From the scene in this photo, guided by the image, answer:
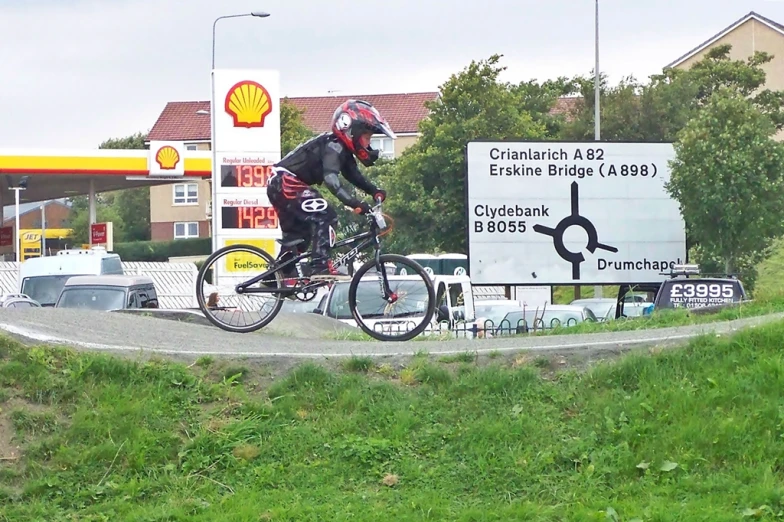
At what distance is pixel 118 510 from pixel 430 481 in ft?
5.12

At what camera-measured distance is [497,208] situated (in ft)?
67.5

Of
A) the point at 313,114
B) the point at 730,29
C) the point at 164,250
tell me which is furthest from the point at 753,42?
the point at 164,250

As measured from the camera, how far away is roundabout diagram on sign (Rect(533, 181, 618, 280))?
2070 cm

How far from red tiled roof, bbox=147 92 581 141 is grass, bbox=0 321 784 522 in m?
68.8

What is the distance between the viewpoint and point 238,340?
30.3 ft

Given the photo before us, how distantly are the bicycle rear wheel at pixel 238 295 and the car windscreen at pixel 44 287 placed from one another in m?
16.3

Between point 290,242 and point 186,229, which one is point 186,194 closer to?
point 186,229

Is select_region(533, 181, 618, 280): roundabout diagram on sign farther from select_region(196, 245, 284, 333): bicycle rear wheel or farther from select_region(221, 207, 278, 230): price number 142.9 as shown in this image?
select_region(196, 245, 284, 333): bicycle rear wheel

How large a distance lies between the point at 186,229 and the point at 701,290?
220ft

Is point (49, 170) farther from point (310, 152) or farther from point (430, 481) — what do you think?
point (430, 481)

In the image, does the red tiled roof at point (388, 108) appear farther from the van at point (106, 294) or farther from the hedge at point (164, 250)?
the van at point (106, 294)

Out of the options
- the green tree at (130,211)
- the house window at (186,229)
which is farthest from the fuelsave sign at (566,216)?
the green tree at (130,211)

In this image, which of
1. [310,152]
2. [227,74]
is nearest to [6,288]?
[227,74]

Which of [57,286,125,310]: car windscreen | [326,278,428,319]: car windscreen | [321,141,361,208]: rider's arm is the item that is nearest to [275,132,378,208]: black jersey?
[321,141,361,208]: rider's arm
